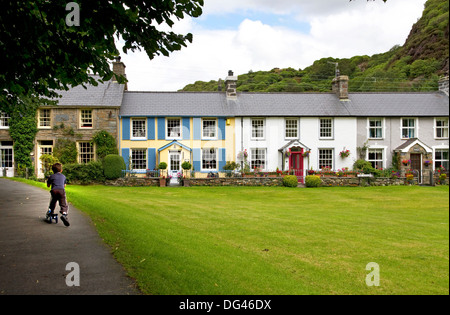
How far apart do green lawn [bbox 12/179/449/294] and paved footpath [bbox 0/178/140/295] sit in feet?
1.06

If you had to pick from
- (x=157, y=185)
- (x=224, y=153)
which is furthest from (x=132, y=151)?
(x=224, y=153)

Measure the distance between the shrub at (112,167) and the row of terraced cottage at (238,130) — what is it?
9.75 ft

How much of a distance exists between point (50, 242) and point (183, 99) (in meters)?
26.5

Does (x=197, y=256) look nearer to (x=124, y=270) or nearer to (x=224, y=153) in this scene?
(x=124, y=270)

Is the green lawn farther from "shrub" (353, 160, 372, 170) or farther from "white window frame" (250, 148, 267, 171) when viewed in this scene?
"white window frame" (250, 148, 267, 171)

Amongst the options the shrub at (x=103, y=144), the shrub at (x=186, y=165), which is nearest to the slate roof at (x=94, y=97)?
the shrub at (x=103, y=144)

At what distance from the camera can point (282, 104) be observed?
110 feet

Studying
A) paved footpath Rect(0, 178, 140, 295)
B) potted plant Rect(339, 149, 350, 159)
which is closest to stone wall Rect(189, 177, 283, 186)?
potted plant Rect(339, 149, 350, 159)

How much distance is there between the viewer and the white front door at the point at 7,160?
30.1 meters

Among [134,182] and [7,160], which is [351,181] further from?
[7,160]

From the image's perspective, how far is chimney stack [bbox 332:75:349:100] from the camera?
1327 inches

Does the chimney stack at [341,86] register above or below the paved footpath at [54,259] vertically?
above

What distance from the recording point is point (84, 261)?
6.70 m

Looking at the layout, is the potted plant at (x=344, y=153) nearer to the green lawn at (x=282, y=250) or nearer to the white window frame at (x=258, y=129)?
the white window frame at (x=258, y=129)
